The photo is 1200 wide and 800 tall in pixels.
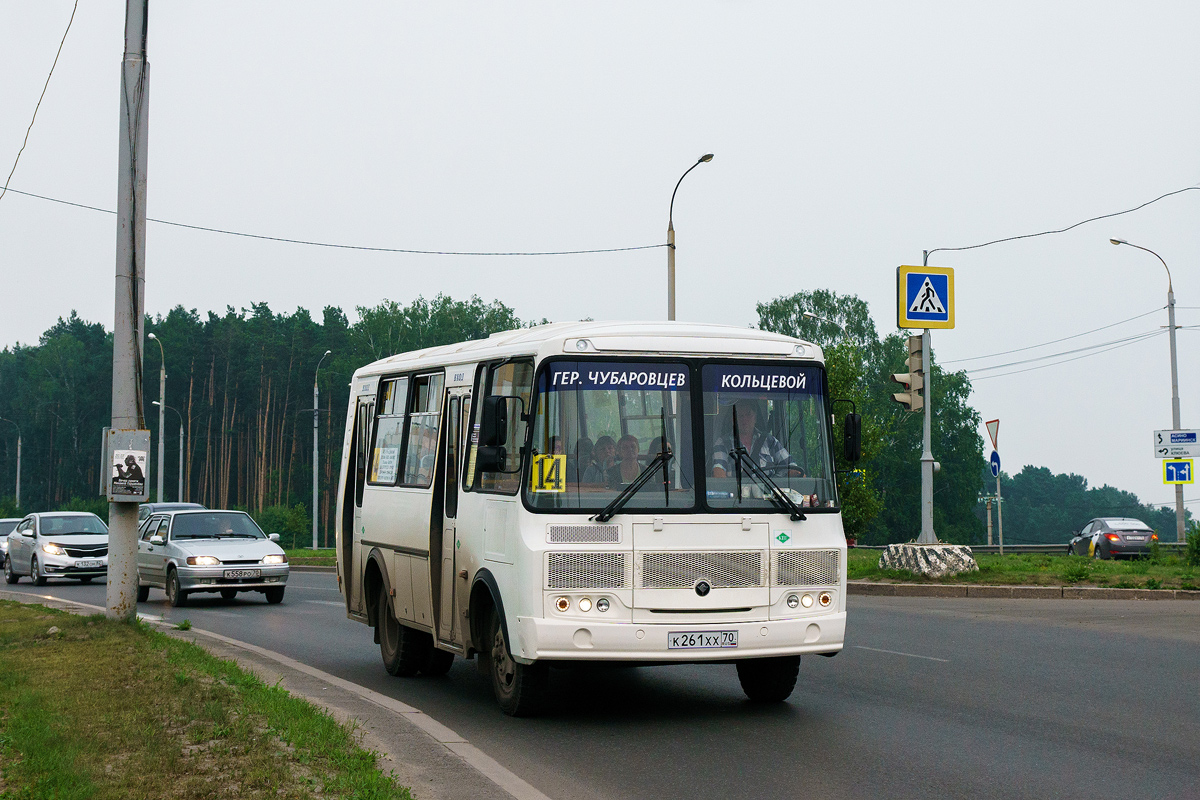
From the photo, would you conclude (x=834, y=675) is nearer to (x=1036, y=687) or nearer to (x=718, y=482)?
(x=1036, y=687)

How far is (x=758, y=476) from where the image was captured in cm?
948

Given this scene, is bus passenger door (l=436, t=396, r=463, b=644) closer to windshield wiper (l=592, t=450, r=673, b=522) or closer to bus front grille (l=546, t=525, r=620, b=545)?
bus front grille (l=546, t=525, r=620, b=545)

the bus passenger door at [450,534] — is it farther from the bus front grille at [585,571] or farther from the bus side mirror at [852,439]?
the bus side mirror at [852,439]

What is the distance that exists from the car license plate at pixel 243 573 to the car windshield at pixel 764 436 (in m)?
13.7

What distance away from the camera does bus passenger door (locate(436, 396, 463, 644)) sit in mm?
10492

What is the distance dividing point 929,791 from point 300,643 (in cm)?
959

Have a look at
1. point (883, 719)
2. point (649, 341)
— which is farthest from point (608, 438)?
point (883, 719)

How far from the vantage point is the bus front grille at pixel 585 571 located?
29.4 ft

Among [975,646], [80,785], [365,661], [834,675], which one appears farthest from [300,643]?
[80,785]

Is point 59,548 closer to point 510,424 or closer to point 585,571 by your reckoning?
point 510,424

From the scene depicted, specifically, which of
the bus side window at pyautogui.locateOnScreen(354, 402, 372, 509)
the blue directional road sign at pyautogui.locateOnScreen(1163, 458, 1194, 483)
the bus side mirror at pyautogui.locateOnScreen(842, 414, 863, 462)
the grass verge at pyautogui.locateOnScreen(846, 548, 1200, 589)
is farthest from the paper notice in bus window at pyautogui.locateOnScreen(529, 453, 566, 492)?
the blue directional road sign at pyautogui.locateOnScreen(1163, 458, 1194, 483)

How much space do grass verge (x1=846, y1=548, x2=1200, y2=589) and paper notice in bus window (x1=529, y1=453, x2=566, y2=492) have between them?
13.6 metres

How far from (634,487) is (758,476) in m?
0.94

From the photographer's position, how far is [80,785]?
6.40 meters
